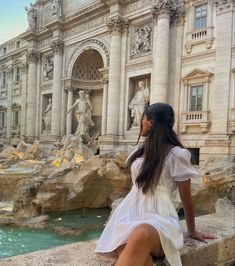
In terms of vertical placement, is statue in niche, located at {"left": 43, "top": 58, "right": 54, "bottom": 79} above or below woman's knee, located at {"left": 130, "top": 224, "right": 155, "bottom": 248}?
above

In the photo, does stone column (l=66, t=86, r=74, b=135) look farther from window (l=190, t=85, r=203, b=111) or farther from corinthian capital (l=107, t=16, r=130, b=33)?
window (l=190, t=85, r=203, b=111)

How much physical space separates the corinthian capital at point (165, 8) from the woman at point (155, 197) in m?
14.1

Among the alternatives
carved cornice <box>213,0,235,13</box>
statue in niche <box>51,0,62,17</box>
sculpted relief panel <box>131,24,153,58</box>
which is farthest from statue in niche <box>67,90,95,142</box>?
carved cornice <box>213,0,235,13</box>

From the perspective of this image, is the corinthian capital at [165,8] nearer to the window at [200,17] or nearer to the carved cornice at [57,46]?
the window at [200,17]

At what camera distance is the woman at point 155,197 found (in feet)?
6.07

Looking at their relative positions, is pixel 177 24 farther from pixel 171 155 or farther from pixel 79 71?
pixel 171 155

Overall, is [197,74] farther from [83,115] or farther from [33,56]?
[33,56]

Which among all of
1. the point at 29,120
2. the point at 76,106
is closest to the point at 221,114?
the point at 76,106

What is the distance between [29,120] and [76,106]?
5528 millimetres

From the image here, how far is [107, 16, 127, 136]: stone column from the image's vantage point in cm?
1702

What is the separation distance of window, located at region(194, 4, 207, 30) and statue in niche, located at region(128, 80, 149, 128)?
4225mm

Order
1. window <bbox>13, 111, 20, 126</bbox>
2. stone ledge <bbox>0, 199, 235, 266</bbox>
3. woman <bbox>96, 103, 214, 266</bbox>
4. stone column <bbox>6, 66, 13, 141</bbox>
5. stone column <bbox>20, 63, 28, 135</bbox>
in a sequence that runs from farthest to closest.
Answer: stone column <bbox>6, 66, 13, 141</bbox> → window <bbox>13, 111, 20, 126</bbox> → stone column <bbox>20, 63, 28, 135</bbox> → stone ledge <bbox>0, 199, 235, 266</bbox> → woman <bbox>96, 103, 214, 266</bbox>

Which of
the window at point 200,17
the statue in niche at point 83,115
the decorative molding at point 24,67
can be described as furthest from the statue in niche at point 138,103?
the decorative molding at point 24,67

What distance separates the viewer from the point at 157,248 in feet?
6.07
